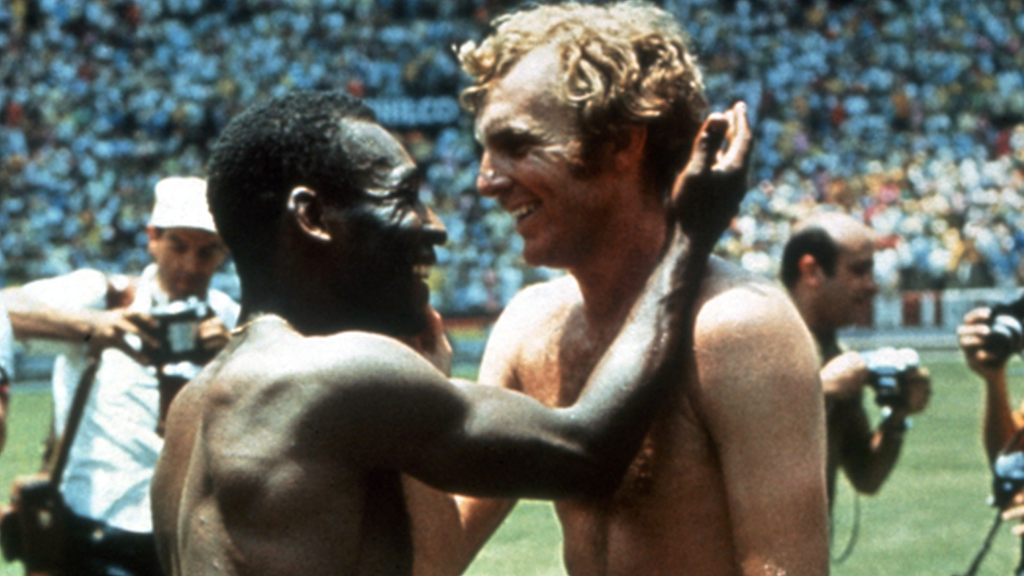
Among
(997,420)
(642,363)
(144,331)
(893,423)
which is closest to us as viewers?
(642,363)

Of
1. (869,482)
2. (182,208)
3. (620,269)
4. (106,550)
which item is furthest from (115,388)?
(620,269)

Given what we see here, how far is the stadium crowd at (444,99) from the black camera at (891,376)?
61.2 feet

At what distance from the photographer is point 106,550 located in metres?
5.48

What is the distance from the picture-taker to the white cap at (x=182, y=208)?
18.4ft

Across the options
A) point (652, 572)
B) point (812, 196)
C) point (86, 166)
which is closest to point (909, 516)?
point (652, 572)

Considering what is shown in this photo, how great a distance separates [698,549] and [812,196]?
80.7 ft

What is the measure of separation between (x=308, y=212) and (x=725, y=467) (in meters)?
0.81

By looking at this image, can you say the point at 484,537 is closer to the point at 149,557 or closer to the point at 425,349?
the point at 425,349

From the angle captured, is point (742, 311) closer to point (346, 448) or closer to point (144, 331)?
point (346, 448)

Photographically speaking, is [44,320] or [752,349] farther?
[44,320]

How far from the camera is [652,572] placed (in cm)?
266

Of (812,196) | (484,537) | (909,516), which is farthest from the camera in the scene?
(812,196)

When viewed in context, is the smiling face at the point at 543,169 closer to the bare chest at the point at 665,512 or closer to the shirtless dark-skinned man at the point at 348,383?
the shirtless dark-skinned man at the point at 348,383

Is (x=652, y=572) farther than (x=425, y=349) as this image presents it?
No
